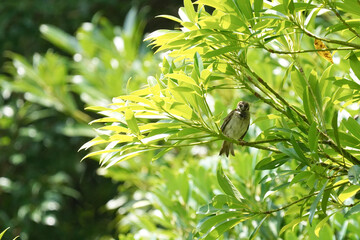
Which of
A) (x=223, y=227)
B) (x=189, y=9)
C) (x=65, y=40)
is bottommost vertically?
(x=223, y=227)

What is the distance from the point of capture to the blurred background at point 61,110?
8.97ft

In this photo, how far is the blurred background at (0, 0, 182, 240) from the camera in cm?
273

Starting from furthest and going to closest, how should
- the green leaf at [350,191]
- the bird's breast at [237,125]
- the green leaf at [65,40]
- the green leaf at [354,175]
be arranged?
the green leaf at [65,40] → the bird's breast at [237,125] → the green leaf at [350,191] → the green leaf at [354,175]

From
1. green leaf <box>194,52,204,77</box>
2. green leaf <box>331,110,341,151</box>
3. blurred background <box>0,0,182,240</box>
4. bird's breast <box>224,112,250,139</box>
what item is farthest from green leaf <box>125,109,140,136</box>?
blurred background <box>0,0,182,240</box>

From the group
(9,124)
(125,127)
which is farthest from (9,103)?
(125,127)

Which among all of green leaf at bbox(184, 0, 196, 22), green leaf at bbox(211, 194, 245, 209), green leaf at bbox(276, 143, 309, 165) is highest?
green leaf at bbox(184, 0, 196, 22)

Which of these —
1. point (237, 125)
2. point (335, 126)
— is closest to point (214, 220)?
point (335, 126)

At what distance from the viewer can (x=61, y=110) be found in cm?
284

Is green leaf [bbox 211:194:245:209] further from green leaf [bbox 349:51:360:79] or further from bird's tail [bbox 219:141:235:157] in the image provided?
bird's tail [bbox 219:141:235:157]

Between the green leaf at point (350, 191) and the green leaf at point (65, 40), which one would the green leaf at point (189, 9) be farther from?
the green leaf at point (65, 40)

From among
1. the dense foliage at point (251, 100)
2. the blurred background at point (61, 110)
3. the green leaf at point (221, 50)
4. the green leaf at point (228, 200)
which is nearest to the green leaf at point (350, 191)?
the dense foliage at point (251, 100)

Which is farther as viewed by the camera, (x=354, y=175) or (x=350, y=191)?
(x=350, y=191)

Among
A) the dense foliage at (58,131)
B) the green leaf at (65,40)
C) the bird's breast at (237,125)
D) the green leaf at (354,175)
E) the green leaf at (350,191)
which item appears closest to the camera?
the green leaf at (354,175)

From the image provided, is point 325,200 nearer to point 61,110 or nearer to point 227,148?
point 227,148
